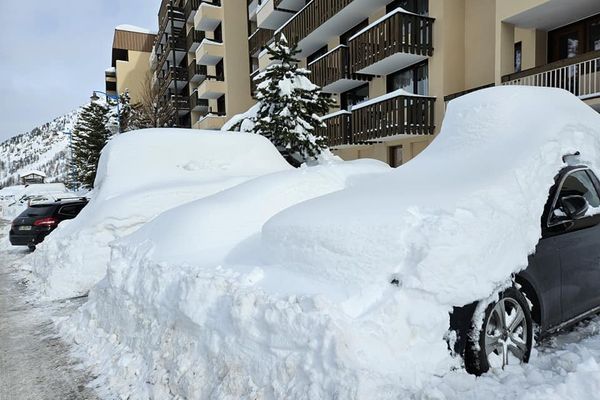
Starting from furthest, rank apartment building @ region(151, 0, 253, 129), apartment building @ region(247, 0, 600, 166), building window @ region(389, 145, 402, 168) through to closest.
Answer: apartment building @ region(151, 0, 253, 129)
building window @ region(389, 145, 402, 168)
apartment building @ region(247, 0, 600, 166)

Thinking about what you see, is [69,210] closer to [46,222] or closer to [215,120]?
[46,222]

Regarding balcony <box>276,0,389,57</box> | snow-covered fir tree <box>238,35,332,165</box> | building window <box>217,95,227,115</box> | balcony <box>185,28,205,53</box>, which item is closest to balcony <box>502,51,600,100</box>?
snow-covered fir tree <box>238,35,332,165</box>

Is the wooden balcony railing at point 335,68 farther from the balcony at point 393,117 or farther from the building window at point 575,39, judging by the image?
the building window at point 575,39

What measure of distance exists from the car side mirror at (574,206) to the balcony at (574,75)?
6.43 meters

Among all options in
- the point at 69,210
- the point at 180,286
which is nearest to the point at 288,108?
the point at 69,210

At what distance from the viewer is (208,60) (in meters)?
30.8

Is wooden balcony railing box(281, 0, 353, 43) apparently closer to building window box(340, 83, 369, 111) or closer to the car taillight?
building window box(340, 83, 369, 111)

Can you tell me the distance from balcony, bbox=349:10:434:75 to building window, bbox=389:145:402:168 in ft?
9.93

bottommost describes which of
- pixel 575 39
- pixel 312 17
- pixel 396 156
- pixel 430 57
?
pixel 396 156

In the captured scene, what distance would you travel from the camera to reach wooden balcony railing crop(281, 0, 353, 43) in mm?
16312

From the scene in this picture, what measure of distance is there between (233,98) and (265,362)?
90.2 ft

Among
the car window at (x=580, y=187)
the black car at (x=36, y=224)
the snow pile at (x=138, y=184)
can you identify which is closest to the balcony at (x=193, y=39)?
the black car at (x=36, y=224)

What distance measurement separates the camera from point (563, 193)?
11.6 feet

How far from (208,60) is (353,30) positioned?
646 inches
